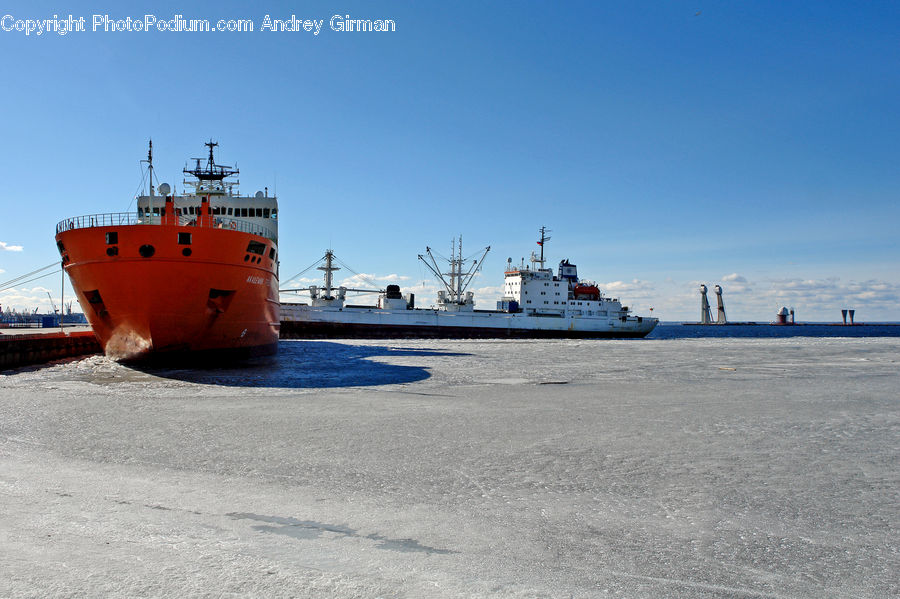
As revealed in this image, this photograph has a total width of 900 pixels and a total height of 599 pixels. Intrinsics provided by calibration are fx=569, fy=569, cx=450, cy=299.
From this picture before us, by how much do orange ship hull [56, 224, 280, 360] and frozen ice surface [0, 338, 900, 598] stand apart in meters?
6.21

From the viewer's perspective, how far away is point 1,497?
4957 mm

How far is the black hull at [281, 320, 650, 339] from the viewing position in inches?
2002

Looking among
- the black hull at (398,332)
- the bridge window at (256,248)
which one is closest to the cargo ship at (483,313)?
the black hull at (398,332)

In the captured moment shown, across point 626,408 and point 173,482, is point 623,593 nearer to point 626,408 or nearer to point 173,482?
point 173,482

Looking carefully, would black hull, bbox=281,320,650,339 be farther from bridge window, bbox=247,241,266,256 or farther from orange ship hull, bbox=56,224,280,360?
orange ship hull, bbox=56,224,280,360

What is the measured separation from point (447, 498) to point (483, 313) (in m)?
52.2

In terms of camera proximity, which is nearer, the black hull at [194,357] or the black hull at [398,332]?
the black hull at [194,357]

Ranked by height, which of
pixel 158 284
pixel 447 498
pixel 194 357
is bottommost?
pixel 447 498

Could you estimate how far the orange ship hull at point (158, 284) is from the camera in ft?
56.2

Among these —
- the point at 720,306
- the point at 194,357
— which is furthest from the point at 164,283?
the point at 720,306

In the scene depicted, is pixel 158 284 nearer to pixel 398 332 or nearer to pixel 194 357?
pixel 194 357

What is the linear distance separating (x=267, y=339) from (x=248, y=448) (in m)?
17.2

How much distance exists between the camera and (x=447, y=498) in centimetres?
514

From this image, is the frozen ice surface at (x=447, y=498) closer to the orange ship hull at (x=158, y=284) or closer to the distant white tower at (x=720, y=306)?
the orange ship hull at (x=158, y=284)
